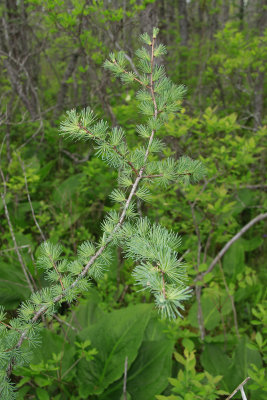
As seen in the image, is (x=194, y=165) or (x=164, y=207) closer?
(x=194, y=165)

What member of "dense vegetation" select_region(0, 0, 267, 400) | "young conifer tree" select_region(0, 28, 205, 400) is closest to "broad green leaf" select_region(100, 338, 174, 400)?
"dense vegetation" select_region(0, 0, 267, 400)

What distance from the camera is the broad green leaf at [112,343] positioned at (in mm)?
1873

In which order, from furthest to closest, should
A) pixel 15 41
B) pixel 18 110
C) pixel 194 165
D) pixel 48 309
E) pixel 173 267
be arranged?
pixel 18 110 < pixel 15 41 < pixel 194 165 < pixel 48 309 < pixel 173 267

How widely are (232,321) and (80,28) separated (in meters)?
3.08

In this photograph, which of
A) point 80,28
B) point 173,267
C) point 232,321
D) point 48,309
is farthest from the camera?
point 80,28

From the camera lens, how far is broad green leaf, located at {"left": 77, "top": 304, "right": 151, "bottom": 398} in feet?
6.15

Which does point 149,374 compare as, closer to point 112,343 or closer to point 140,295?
point 112,343

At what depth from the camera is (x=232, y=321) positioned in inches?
95.7

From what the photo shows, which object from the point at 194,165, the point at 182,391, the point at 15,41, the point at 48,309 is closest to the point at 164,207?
the point at 182,391

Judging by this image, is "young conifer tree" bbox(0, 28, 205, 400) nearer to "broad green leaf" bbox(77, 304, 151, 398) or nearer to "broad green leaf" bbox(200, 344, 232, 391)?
"broad green leaf" bbox(77, 304, 151, 398)

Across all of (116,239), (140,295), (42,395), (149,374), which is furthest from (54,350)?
(116,239)

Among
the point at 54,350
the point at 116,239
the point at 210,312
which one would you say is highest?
the point at 116,239

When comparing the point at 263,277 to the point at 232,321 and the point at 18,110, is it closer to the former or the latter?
the point at 232,321

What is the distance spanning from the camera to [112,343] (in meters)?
1.93
